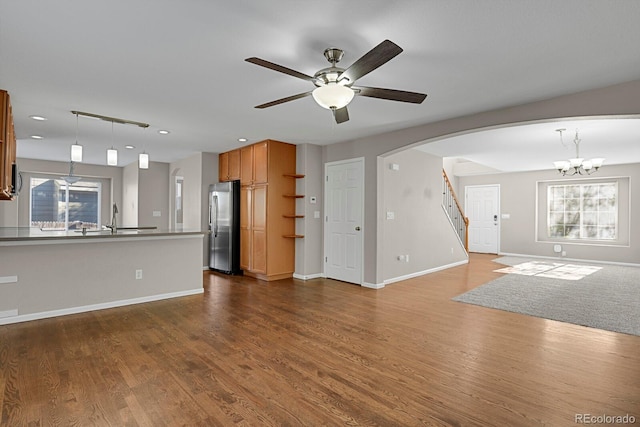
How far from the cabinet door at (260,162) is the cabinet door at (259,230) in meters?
0.15

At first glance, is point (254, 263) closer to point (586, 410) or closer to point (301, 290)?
point (301, 290)

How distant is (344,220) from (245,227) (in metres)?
1.94

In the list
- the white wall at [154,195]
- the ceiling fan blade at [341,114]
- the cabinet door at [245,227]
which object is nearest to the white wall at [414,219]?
the cabinet door at [245,227]

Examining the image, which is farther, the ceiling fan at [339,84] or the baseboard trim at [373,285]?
the baseboard trim at [373,285]

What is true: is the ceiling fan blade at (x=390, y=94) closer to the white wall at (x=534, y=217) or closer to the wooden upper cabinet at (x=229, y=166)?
the wooden upper cabinet at (x=229, y=166)

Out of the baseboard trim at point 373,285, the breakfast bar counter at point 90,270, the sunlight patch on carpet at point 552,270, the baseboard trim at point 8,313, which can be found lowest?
the sunlight patch on carpet at point 552,270

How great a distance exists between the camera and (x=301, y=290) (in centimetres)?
505

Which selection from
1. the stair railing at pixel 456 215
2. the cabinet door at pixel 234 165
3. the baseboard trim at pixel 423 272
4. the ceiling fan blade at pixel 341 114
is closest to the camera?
the ceiling fan blade at pixel 341 114

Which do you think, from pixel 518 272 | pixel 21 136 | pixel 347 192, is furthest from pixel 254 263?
pixel 518 272

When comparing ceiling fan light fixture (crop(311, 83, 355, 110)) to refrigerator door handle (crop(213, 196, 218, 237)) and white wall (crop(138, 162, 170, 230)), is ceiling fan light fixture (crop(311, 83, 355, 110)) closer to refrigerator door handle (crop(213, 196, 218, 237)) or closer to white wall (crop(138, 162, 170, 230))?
refrigerator door handle (crop(213, 196, 218, 237))

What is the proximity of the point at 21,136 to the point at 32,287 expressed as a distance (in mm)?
3413

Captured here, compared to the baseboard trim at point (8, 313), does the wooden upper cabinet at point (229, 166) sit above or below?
above

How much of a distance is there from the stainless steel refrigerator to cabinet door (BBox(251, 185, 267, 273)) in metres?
0.46

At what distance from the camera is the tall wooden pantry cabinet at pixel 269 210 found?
5754 mm
